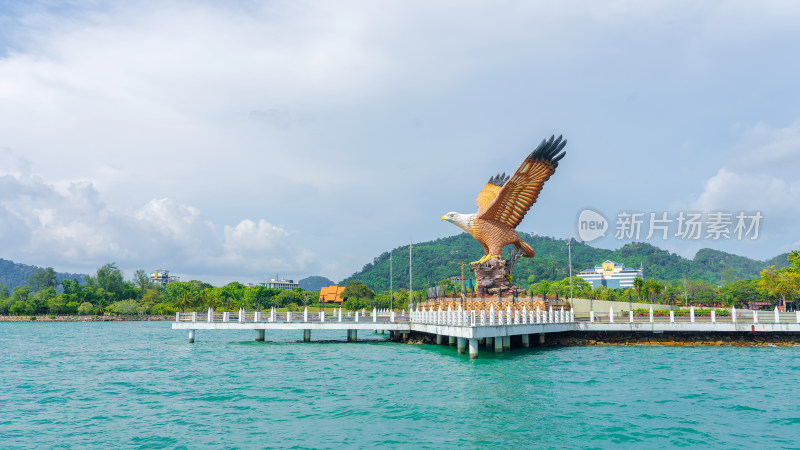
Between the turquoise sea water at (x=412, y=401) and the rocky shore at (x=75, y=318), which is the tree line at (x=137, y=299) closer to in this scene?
the rocky shore at (x=75, y=318)

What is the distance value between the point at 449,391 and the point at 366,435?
6.14 meters

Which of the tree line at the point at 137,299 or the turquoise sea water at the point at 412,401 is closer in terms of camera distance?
the turquoise sea water at the point at 412,401

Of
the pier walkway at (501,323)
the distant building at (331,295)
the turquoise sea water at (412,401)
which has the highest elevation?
the distant building at (331,295)

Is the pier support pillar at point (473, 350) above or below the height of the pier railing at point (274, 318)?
below

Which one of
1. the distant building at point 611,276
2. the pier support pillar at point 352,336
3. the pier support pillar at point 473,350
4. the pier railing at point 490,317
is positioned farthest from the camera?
the distant building at point 611,276

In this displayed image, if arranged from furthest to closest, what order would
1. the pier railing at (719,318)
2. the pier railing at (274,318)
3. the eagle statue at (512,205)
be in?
the pier railing at (274,318)
the eagle statue at (512,205)
the pier railing at (719,318)

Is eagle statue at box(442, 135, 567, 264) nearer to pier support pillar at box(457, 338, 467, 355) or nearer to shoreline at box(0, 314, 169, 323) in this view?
pier support pillar at box(457, 338, 467, 355)

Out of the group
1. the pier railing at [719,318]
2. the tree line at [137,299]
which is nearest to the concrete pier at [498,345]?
the pier railing at [719,318]

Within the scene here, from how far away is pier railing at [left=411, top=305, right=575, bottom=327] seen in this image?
30.1m

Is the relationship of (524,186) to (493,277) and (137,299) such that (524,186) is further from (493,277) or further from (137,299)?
(137,299)

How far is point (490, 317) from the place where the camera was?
1236 inches

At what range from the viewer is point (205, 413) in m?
17.6

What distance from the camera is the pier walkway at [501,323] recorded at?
30.7m

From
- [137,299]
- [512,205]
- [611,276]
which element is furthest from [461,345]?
[611,276]
